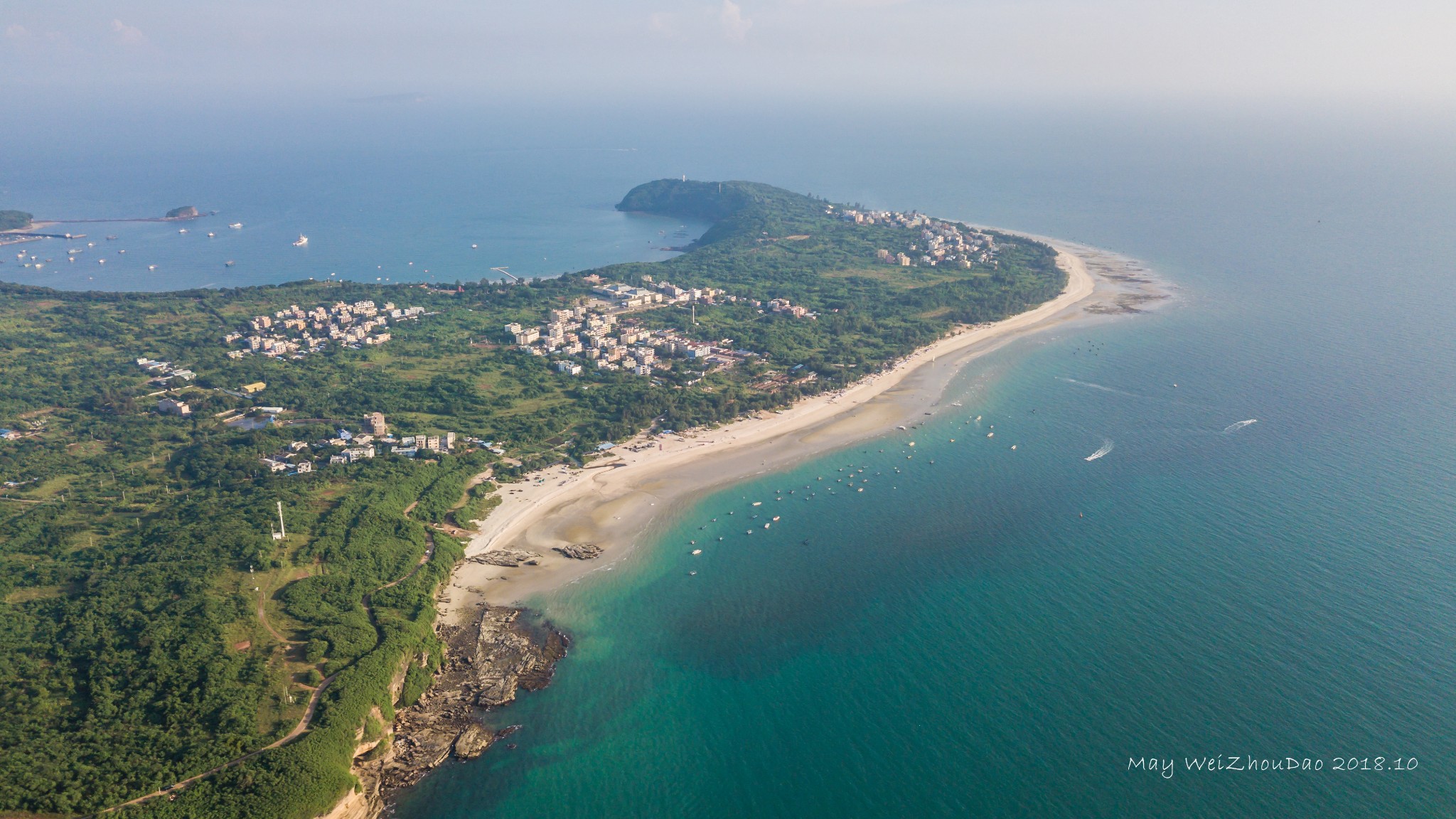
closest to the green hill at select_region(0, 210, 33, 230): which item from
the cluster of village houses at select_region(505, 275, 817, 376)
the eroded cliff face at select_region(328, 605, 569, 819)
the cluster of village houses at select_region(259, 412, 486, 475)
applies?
the cluster of village houses at select_region(505, 275, 817, 376)

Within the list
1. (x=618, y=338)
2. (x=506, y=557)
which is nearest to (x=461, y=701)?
(x=506, y=557)

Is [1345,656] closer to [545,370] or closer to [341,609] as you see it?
[341,609]

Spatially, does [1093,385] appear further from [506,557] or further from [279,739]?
[279,739]

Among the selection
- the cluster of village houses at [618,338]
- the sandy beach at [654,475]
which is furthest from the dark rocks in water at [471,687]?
the cluster of village houses at [618,338]

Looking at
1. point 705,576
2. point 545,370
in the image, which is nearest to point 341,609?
point 705,576

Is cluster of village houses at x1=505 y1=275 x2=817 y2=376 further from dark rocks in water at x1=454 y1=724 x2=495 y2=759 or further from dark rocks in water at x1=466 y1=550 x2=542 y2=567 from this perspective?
dark rocks in water at x1=454 y1=724 x2=495 y2=759

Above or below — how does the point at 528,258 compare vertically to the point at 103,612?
above

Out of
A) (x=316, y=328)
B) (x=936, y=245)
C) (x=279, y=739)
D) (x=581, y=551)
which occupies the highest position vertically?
(x=936, y=245)

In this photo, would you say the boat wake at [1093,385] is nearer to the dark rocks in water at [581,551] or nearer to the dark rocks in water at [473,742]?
the dark rocks in water at [581,551]
